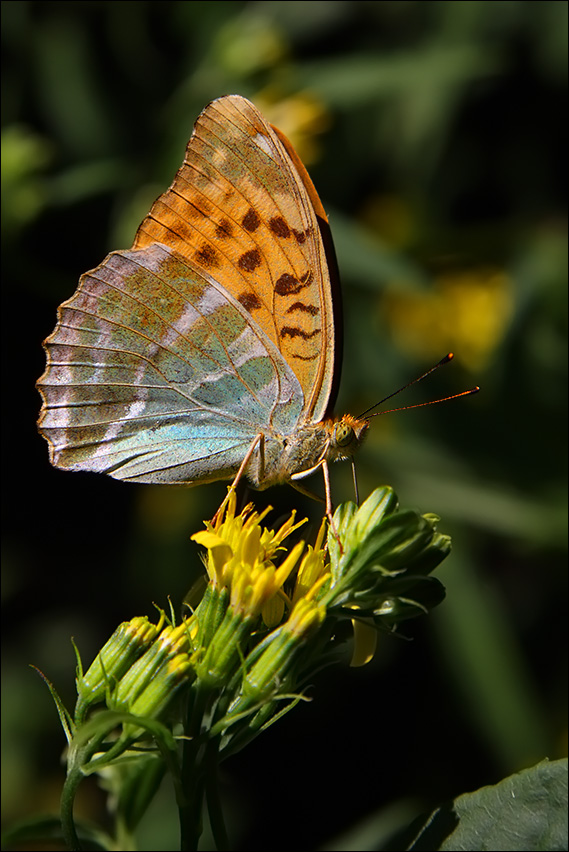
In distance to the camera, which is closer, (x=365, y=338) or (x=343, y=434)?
(x=343, y=434)

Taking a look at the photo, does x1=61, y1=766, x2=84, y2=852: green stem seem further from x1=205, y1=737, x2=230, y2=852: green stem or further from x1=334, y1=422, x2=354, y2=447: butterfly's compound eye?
x1=334, y1=422, x2=354, y2=447: butterfly's compound eye

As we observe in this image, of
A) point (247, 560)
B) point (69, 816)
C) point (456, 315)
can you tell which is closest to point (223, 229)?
point (247, 560)

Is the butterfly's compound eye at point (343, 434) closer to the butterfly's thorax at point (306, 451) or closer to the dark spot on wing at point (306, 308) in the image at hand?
the butterfly's thorax at point (306, 451)

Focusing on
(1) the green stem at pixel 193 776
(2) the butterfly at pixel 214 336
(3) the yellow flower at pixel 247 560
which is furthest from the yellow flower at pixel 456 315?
(1) the green stem at pixel 193 776

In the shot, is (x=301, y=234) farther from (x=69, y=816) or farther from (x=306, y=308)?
(x=69, y=816)

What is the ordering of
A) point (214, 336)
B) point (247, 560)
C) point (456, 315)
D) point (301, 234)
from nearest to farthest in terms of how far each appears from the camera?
point (247, 560)
point (301, 234)
point (214, 336)
point (456, 315)

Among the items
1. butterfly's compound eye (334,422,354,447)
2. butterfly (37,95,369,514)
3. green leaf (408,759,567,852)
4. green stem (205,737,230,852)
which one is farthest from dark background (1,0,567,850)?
green leaf (408,759,567,852)

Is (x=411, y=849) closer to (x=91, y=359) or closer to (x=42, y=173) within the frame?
(x=91, y=359)
